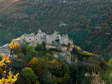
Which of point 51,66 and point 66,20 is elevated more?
point 51,66

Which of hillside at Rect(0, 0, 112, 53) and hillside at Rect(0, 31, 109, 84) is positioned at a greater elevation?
hillside at Rect(0, 31, 109, 84)

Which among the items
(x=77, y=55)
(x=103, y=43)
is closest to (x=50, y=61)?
(x=77, y=55)

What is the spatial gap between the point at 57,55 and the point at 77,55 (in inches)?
162

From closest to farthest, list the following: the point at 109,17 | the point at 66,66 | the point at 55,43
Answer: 1. the point at 66,66
2. the point at 55,43
3. the point at 109,17

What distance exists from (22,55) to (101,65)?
27.1 ft

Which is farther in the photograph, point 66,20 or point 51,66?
point 66,20

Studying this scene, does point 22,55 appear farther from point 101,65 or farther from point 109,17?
point 109,17

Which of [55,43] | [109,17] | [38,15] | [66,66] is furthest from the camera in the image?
[38,15]

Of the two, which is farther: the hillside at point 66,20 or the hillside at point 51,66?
the hillside at point 66,20

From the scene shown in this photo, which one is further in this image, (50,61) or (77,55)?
(77,55)

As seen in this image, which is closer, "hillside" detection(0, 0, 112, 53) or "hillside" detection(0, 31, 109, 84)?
"hillside" detection(0, 31, 109, 84)

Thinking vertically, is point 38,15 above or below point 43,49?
below

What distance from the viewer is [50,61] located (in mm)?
33531

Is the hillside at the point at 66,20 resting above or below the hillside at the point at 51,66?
below
